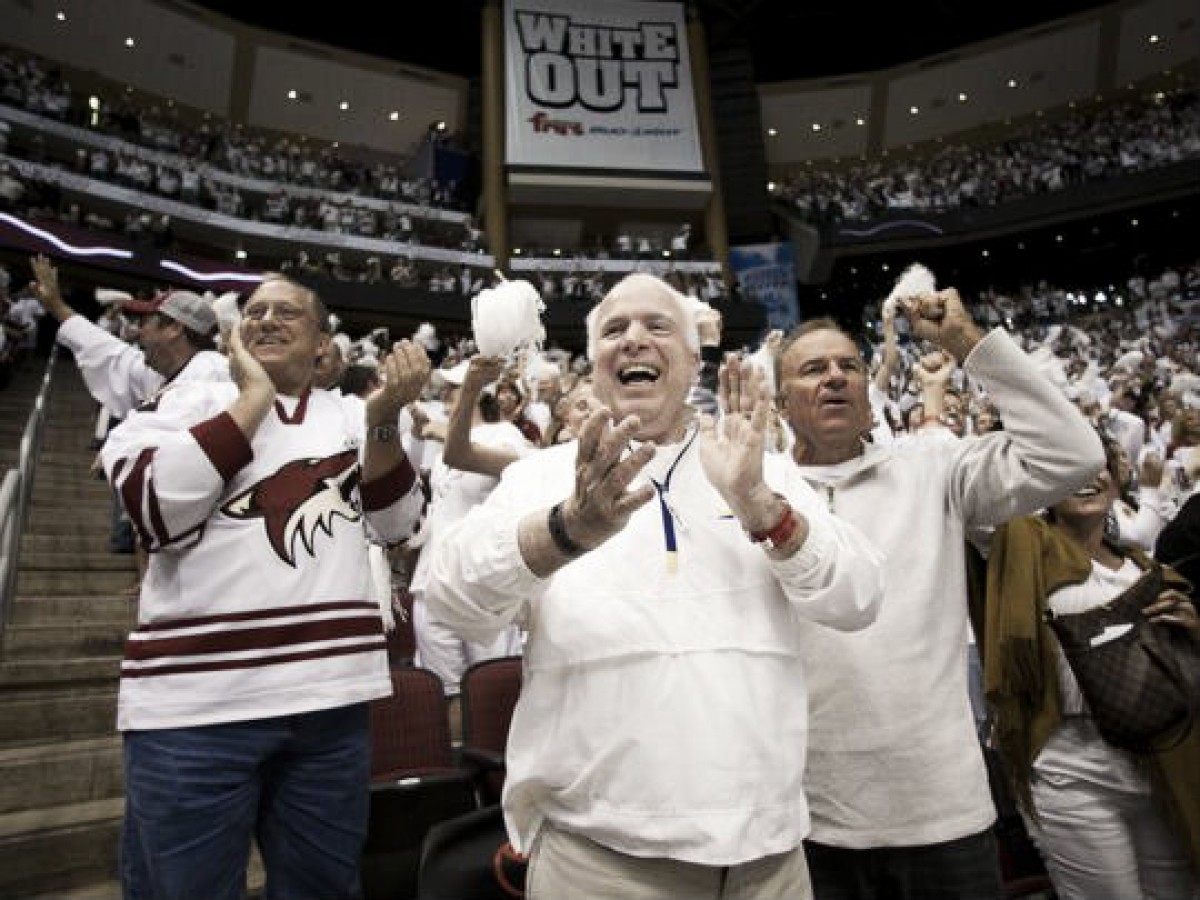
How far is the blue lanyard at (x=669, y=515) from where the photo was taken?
3.93 feet

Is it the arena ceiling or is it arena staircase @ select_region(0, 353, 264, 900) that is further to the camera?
the arena ceiling

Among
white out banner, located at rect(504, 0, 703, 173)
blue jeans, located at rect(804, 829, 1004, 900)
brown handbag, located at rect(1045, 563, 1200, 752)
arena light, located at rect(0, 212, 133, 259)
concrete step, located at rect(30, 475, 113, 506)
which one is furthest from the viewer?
white out banner, located at rect(504, 0, 703, 173)

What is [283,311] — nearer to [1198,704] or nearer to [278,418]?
[278,418]

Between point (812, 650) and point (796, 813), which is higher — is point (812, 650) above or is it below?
above

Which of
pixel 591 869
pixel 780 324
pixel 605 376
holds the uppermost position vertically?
pixel 780 324

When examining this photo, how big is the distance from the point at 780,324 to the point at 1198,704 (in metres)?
22.6

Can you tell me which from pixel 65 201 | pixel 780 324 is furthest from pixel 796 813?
pixel 780 324

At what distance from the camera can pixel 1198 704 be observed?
1.99 metres

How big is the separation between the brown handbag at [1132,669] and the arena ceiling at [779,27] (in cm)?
2667

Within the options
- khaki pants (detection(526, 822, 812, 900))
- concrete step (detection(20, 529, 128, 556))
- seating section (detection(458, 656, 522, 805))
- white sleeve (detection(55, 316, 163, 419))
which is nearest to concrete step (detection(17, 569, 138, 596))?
concrete step (detection(20, 529, 128, 556))

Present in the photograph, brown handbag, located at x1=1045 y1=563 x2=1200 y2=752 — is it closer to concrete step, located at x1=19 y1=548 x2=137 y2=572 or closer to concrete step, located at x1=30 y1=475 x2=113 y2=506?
concrete step, located at x1=19 y1=548 x2=137 y2=572

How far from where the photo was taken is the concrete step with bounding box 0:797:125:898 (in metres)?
2.56

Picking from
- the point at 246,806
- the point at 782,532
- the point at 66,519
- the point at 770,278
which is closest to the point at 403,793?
the point at 246,806

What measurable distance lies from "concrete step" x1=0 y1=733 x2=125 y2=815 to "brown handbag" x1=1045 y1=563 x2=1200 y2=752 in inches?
120
